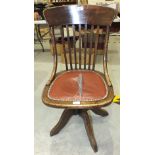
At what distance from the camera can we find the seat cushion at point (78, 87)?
4.39ft

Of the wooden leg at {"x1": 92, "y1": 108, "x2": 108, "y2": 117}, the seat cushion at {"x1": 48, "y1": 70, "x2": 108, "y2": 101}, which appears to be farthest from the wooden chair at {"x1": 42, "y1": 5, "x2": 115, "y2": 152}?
the wooden leg at {"x1": 92, "y1": 108, "x2": 108, "y2": 117}

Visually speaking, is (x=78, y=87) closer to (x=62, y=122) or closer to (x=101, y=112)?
(x=62, y=122)

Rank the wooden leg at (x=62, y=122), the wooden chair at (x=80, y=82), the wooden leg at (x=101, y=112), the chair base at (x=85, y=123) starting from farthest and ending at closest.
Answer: the wooden leg at (x=101, y=112), the wooden leg at (x=62, y=122), the chair base at (x=85, y=123), the wooden chair at (x=80, y=82)

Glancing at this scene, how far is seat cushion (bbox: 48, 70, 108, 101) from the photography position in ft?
4.39

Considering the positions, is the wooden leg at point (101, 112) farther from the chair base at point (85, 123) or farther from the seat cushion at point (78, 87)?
the seat cushion at point (78, 87)

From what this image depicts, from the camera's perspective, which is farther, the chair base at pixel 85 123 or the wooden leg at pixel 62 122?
the wooden leg at pixel 62 122

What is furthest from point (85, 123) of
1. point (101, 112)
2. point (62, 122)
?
point (101, 112)

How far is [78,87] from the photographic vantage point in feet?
4.70

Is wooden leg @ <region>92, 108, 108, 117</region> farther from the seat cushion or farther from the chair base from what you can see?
the seat cushion

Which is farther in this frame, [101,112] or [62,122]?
[101,112]

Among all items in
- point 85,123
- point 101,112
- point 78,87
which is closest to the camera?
point 78,87

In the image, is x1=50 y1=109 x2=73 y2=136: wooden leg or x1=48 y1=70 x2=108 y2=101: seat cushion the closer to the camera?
x1=48 y1=70 x2=108 y2=101: seat cushion

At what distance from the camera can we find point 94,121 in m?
1.91

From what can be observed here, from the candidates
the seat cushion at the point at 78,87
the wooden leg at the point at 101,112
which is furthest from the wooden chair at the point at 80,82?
the wooden leg at the point at 101,112
